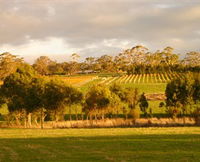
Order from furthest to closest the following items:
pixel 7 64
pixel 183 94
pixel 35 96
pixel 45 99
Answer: pixel 7 64
pixel 183 94
pixel 35 96
pixel 45 99

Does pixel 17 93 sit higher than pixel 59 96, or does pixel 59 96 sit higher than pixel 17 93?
pixel 17 93

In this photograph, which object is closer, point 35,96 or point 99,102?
point 35,96

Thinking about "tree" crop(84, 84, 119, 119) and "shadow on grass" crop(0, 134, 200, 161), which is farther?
"tree" crop(84, 84, 119, 119)

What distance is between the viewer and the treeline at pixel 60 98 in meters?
46.1

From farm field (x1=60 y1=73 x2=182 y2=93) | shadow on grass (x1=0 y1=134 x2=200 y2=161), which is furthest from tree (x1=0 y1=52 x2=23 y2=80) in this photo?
shadow on grass (x1=0 y1=134 x2=200 y2=161)

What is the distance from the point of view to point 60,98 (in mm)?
46406

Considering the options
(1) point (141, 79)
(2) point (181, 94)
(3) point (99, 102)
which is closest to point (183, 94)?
(2) point (181, 94)

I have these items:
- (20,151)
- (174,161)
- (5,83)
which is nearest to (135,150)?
(174,161)

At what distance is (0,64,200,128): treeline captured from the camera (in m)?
46.1

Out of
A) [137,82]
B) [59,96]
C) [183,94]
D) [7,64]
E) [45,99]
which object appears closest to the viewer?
[45,99]

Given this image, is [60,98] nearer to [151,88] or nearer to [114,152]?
[114,152]

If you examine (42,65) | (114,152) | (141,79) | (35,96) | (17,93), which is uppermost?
(42,65)

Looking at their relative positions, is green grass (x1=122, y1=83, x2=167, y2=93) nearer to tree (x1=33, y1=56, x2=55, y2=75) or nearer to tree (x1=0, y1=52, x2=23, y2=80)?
tree (x1=0, y1=52, x2=23, y2=80)

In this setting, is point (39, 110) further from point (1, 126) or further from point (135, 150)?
point (135, 150)
